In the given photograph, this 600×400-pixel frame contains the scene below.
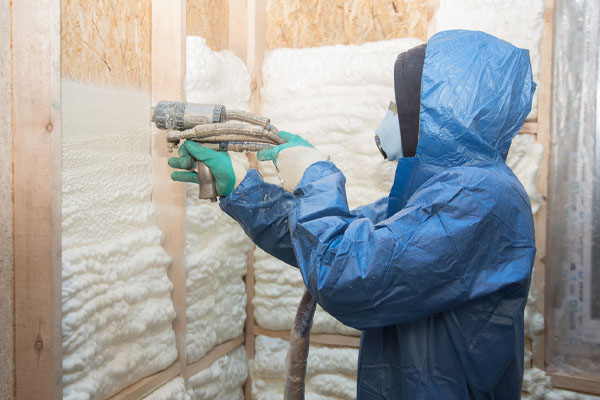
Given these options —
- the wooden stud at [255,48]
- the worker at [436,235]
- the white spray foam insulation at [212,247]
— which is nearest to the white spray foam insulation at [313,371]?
the white spray foam insulation at [212,247]

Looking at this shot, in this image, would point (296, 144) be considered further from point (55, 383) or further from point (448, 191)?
point (55, 383)

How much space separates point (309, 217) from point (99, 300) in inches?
23.9

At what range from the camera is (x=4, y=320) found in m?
1.03

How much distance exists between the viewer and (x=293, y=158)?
1.09 meters

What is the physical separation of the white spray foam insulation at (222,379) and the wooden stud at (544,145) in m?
1.09

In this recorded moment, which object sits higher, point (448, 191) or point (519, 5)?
point (519, 5)

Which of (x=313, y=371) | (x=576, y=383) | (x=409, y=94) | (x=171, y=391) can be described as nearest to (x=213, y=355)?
(x=171, y=391)

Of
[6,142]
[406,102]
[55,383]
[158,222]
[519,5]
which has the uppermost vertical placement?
[519,5]

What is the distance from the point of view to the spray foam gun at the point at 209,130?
115cm

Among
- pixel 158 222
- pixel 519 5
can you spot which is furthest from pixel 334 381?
pixel 519 5

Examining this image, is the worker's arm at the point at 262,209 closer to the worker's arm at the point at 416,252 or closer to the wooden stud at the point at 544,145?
the worker's arm at the point at 416,252

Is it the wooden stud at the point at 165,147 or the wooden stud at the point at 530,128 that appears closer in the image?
the wooden stud at the point at 165,147

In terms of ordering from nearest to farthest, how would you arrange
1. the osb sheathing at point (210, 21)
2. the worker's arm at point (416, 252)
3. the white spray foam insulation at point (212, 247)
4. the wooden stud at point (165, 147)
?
the worker's arm at point (416, 252) → the wooden stud at point (165, 147) → the white spray foam insulation at point (212, 247) → the osb sheathing at point (210, 21)

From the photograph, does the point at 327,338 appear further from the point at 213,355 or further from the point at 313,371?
the point at 213,355
